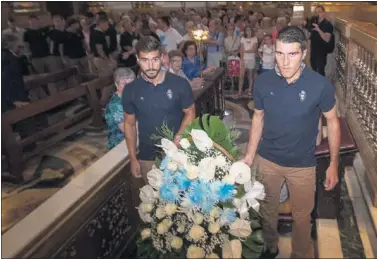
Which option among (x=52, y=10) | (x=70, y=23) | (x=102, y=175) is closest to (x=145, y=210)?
(x=102, y=175)

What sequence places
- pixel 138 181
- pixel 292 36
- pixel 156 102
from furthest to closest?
pixel 138 181 → pixel 156 102 → pixel 292 36

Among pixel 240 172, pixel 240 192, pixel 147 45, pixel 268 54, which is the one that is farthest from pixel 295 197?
pixel 268 54

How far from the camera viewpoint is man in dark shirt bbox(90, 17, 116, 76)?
10336mm

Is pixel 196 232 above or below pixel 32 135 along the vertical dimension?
above

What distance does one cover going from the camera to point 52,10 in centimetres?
2039

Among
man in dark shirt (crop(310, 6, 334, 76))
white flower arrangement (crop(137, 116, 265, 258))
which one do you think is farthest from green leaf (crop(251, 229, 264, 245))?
man in dark shirt (crop(310, 6, 334, 76))

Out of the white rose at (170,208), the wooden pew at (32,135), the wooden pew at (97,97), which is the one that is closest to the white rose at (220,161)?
the white rose at (170,208)

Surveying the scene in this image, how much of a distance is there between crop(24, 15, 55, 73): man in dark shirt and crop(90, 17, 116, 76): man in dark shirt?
1.04 meters

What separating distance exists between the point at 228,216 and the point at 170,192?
34 cm

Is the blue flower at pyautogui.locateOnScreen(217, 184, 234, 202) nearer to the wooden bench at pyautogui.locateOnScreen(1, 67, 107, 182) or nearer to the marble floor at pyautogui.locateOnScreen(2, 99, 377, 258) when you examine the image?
the marble floor at pyautogui.locateOnScreen(2, 99, 377, 258)

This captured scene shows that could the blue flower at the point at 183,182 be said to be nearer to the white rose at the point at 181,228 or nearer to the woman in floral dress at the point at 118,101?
the white rose at the point at 181,228

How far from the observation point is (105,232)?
10.9 ft

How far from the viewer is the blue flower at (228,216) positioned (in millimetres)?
2484

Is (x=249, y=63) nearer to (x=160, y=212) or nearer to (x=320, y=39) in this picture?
(x=320, y=39)
